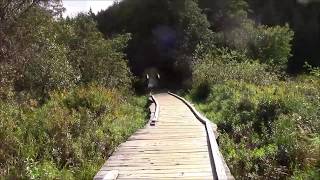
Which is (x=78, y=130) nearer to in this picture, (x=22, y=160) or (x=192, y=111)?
(x=22, y=160)

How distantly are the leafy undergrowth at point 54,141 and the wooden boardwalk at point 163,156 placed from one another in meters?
0.50

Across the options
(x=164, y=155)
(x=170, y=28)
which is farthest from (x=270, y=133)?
(x=170, y=28)

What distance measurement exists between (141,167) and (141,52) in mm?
42680

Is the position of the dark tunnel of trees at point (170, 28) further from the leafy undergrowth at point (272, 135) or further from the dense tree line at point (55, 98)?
the leafy undergrowth at point (272, 135)

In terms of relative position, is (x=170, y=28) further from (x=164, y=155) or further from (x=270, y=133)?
(x=164, y=155)

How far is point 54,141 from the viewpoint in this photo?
9.80m

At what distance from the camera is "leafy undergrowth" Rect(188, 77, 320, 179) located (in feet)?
27.8

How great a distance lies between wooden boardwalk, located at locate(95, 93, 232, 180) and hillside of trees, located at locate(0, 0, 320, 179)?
54 cm

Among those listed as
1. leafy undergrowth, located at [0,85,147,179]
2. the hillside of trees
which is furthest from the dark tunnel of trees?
leafy undergrowth, located at [0,85,147,179]

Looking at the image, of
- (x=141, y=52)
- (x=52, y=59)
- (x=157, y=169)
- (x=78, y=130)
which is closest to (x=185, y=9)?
(x=141, y=52)

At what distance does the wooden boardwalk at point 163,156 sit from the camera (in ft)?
25.0

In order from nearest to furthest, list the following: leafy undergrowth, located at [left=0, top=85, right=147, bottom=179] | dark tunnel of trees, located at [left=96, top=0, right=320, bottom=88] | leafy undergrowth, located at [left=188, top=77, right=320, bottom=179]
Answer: leafy undergrowth, located at [left=0, top=85, right=147, bottom=179] < leafy undergrowth, located at [left=188, top=77, right=320, bottom=179] < dark tunnel of trees, located at [left=96, top=0, right=320, bottom=88]

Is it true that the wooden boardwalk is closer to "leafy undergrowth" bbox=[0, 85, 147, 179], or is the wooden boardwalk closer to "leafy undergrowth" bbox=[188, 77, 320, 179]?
"leafy undergrowth" bbox=[0, 85, 147, 179]

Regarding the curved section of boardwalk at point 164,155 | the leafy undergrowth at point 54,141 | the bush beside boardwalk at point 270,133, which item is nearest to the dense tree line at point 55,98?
the leafy undergrowth at point 54,141
